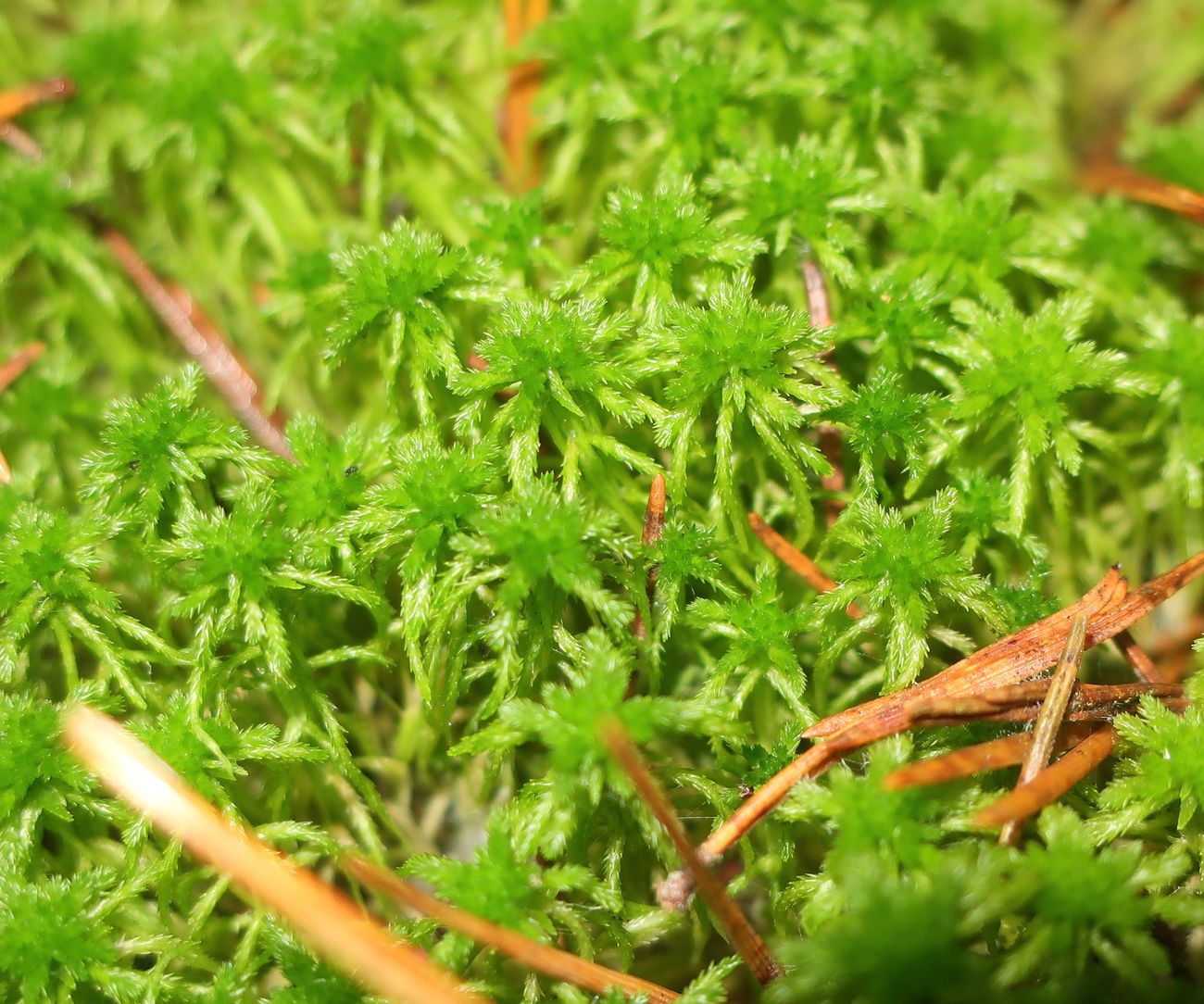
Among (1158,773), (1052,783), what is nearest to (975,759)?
(1052,783)

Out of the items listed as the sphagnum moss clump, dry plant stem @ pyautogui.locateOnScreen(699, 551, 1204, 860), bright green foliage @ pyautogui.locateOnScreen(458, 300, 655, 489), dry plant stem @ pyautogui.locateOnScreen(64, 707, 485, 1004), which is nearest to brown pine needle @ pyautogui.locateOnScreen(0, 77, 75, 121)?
the sphagnum moss clump

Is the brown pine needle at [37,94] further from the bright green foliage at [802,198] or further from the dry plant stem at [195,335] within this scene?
the bright green foliage at [802,198]

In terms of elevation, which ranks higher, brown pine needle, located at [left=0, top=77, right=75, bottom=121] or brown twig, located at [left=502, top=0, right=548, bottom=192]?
brown pine needle, located at [left=0, top=77, right=75, bottom=121]

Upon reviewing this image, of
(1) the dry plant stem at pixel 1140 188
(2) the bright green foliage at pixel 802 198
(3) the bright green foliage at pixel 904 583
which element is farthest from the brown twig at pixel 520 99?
(1) the dry plant stem at pixel 1140 188

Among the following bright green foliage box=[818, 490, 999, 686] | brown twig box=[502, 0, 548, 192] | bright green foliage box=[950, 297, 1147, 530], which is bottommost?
bright green foliage box=[818, 490, 999, 686]

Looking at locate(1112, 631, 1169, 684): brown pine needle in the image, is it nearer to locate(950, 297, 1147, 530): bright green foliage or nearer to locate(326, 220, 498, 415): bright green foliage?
locate(950, 297, 1147, 530): bright green foliage

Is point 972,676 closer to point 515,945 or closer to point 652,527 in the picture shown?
point 652,527
